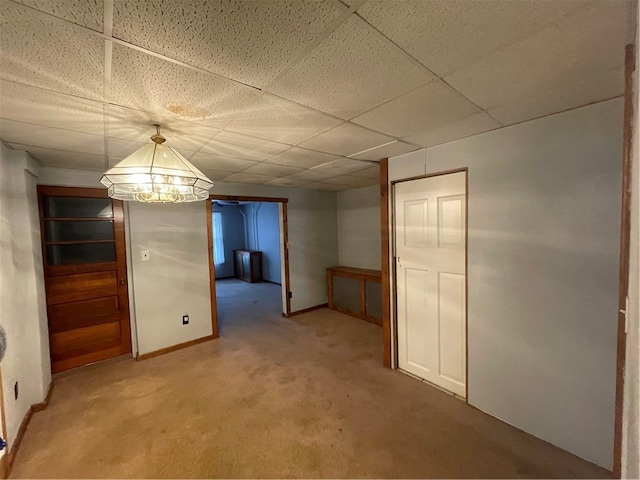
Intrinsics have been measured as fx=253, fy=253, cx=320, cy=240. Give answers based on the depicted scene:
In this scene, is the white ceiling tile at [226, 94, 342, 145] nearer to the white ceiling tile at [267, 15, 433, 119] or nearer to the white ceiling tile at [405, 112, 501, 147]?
the white ceiling tile at [267, 15, 433, 119]

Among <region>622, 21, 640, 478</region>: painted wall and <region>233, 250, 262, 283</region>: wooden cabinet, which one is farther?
<region>233, 250, 262, 283</region>: wooden cabinet

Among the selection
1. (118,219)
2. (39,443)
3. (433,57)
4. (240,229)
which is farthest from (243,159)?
(240,229)

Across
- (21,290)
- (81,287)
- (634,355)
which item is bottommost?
(81,287)

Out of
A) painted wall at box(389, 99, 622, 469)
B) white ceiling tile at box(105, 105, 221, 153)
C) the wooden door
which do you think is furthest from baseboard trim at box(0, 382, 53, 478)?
painted wall at box(389, 99, 622, 469)

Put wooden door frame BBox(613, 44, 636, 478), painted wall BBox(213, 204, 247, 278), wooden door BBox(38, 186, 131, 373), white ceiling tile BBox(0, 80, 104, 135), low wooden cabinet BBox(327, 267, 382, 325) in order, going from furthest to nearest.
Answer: painted wall BBox(213, 204, 247, 278)
low wooden cabinet BBox(327, 267, 382, 325)
wooden door BBox(38, 186, 131, 373)
white ceiling tile BBox(0, 80, 104, 135)
wooden door frame BBox(613, 44, 636, 478)

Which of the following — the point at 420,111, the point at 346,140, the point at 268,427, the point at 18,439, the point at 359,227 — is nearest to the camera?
the point at 420,111

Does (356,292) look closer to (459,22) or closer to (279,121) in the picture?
(279,121)

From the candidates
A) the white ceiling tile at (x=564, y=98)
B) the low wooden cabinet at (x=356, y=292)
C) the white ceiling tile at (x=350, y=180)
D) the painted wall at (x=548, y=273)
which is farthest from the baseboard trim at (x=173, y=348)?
the white ceiling tile at (x=564, y=98)

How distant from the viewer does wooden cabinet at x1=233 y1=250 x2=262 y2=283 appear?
732 cm

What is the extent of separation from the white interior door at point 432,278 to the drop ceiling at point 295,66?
1.98 feet

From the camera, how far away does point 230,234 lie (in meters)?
8.14

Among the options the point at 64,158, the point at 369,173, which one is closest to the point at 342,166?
the point at 369,173

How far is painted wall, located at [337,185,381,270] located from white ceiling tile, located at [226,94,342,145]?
2685mm

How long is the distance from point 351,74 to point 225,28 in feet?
1.77
